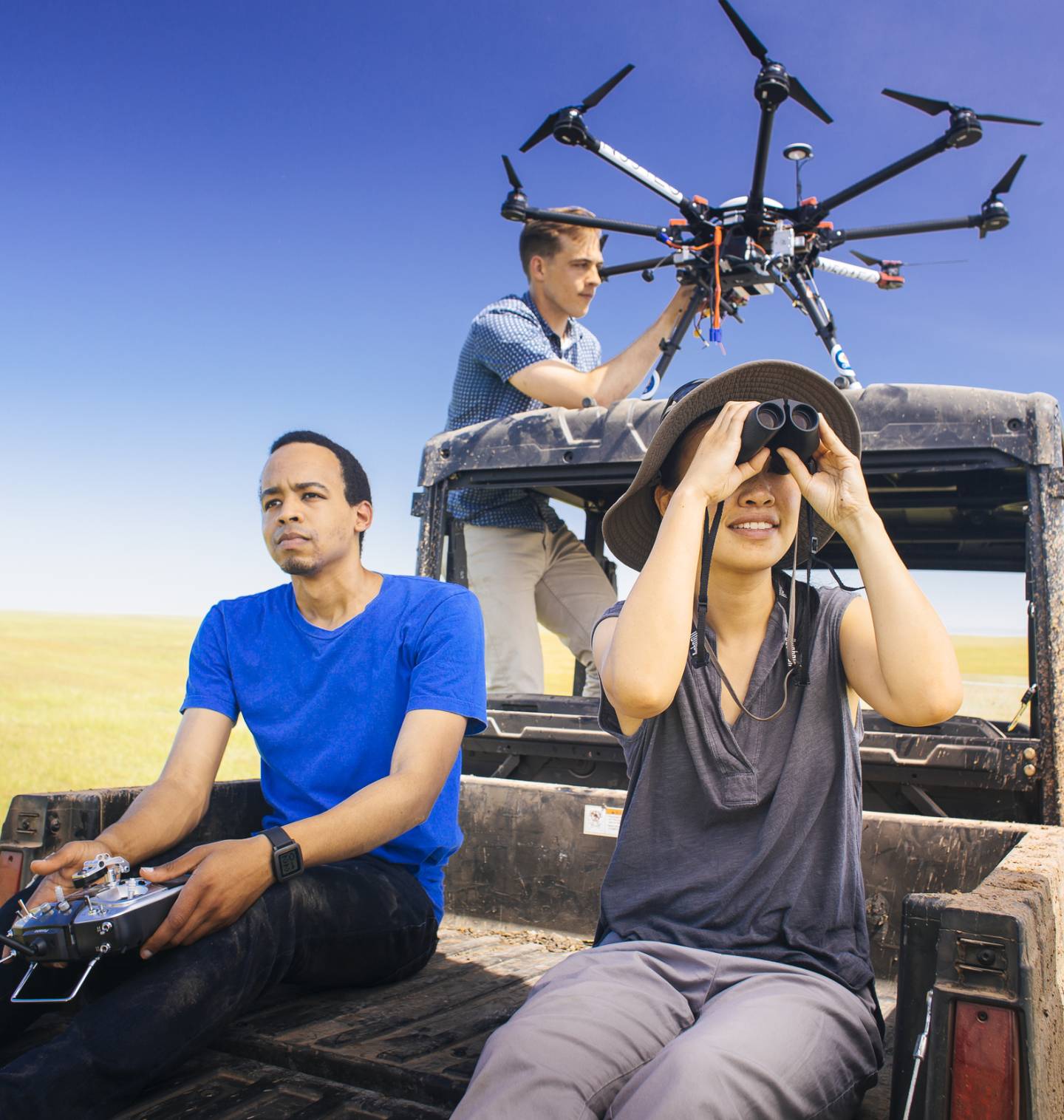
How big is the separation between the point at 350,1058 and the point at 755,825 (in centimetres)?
85

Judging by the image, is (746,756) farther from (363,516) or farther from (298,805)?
(363,516)

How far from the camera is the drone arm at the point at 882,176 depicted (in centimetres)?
404

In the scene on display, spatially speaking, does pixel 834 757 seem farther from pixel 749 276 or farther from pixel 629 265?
pixel 629 265

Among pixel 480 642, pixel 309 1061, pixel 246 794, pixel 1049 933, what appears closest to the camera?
pixel 1049 933

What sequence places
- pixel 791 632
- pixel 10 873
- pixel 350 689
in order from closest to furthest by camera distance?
pixel 791 632 < pixel 10 873 < pixel 350 689

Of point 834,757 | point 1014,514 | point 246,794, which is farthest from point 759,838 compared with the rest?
point 1014,514

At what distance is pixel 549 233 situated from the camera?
411 cm

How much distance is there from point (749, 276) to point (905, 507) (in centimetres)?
106

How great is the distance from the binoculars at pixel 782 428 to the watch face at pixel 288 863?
1.18 meters

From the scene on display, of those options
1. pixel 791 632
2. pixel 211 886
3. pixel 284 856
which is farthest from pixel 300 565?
pixel 791 632

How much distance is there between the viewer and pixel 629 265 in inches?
169

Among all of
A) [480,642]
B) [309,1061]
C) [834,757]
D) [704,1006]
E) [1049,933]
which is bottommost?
[309,1061]

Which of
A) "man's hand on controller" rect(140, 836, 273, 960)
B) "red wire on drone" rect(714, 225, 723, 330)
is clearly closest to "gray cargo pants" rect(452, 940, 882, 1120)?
"man's hand on controller" rect(140, 836, 273, 960)

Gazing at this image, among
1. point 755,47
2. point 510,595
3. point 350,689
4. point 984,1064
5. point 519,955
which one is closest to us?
point 984,1064
